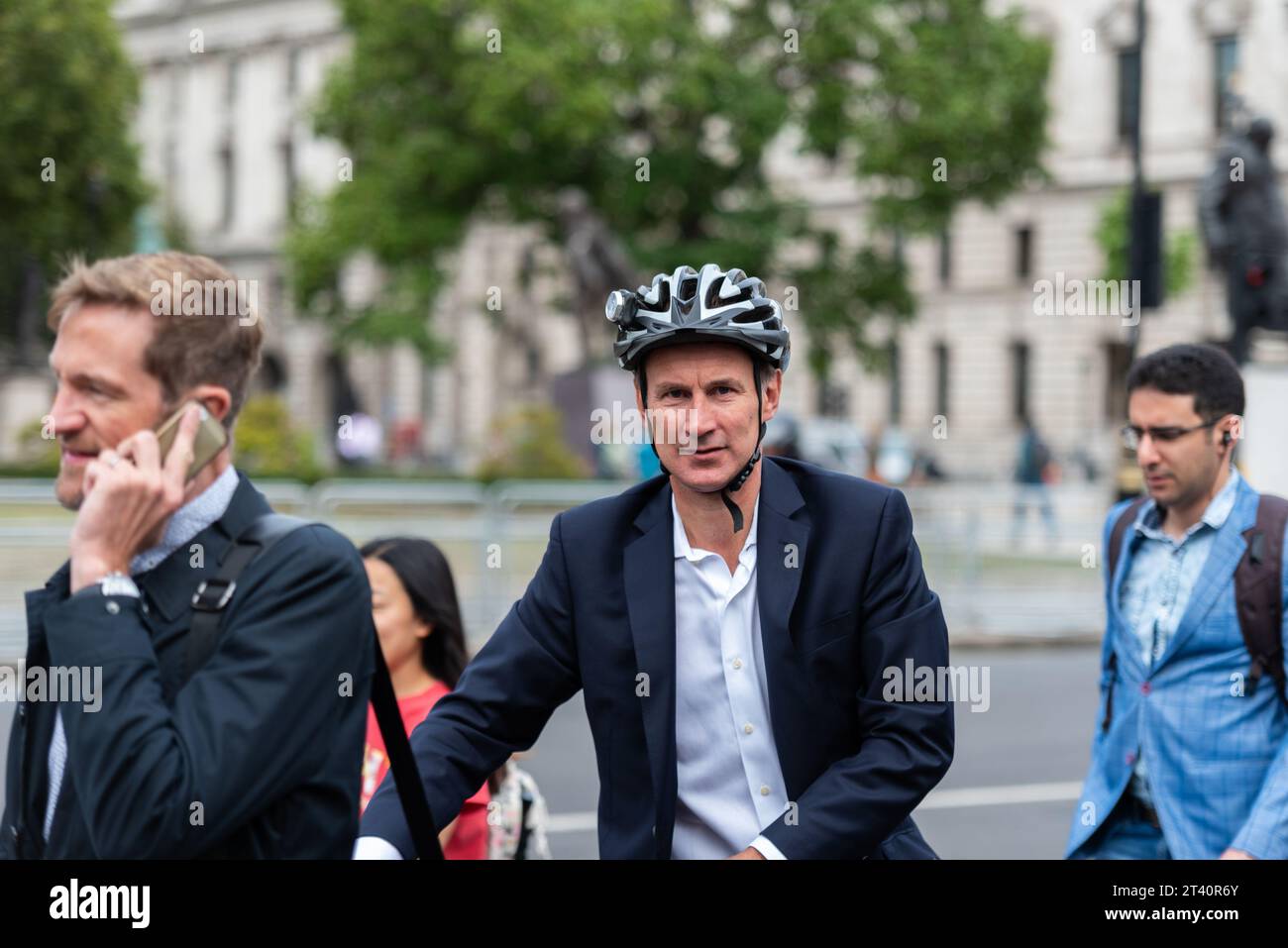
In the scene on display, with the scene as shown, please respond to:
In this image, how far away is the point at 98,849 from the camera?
217 centimetres

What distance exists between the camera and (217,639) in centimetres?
227

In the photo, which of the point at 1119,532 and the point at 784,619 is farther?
the point at 1119,532

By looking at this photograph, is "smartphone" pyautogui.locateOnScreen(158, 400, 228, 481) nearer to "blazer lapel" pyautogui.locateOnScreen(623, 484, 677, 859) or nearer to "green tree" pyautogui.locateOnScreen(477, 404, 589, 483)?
"blazer lapel" pyautogui.locateOnScreen(623, 484, 677, 859)

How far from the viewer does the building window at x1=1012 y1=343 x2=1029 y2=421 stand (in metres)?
56.1

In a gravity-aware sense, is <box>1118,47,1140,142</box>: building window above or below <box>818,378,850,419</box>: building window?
above

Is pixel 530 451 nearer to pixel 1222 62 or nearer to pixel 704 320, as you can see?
pixel 704 320

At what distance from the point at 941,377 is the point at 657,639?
5622cm

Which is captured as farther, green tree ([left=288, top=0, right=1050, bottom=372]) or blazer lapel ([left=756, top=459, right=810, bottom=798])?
green tree ([left=288, top=0, right=1050, bottom=372])

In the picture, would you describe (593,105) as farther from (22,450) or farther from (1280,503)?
(1280,503)

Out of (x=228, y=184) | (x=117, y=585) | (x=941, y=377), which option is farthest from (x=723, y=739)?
(x=228, y=184)

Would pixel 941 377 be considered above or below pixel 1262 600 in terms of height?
above

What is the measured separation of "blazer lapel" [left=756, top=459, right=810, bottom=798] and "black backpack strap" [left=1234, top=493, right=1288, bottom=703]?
1535 mm

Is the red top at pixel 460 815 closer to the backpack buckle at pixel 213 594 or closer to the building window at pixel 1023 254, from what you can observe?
the backpack buckle at pixel 213 594
